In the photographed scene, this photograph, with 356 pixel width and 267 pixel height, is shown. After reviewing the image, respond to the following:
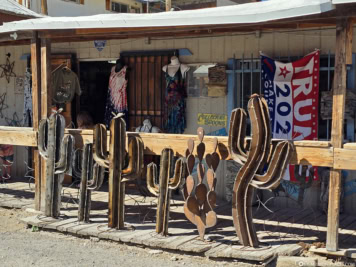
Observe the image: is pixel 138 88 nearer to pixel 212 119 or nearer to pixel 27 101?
pixel 212 119

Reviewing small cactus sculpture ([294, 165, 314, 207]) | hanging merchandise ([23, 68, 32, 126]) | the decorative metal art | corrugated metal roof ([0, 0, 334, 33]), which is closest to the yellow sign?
small cactus sculpture ([294, 165, 314, 207])

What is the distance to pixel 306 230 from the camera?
6.81 m

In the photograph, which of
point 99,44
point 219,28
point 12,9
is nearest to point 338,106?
point 219,28

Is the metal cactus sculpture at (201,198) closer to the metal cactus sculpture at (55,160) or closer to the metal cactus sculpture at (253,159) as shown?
the metal cactus sculpture at (253,159)

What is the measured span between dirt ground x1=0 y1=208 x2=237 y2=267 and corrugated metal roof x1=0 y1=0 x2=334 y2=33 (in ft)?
8.78

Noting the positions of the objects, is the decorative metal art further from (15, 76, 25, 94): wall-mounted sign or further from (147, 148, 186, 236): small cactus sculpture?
(147, 148, 186, 236): small cactus sculpture

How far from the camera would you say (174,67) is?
892 centimetres

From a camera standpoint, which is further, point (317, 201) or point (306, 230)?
point (317, 201)

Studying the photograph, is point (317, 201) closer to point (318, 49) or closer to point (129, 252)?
point (318, 49)

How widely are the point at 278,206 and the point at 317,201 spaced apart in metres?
0.65

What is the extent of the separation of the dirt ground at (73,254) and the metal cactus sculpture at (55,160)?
0.50 metres

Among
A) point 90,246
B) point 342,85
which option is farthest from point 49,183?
point 342,85

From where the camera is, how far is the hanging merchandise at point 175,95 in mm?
8906

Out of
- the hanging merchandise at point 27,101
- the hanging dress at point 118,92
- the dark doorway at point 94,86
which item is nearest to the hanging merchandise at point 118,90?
the hanging dress at point 118,92
